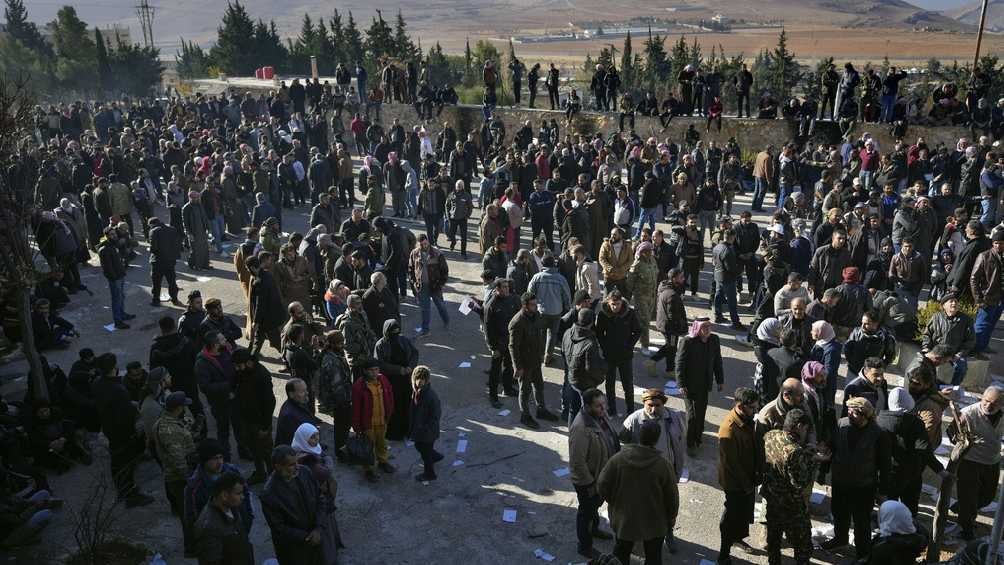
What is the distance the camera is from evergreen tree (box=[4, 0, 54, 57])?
49.0 m

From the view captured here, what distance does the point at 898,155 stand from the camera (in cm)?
1639

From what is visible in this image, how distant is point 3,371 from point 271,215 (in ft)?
18.4

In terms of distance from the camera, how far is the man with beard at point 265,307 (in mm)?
9881

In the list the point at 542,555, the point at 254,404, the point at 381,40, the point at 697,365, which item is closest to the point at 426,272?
the point at 254,404

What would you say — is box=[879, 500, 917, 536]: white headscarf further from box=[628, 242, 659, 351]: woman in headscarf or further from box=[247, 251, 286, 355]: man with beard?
box=[247, 251, 286, 355]: man with beard

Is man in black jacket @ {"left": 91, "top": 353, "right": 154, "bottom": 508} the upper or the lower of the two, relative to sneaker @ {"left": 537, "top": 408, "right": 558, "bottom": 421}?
upper

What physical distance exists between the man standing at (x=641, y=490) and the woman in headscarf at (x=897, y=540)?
1345 mm

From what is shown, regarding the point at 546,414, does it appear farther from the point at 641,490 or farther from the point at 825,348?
the point at 641,490

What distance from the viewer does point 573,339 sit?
26.2 ft

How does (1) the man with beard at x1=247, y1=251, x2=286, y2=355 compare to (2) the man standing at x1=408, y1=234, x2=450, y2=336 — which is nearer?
(1) the man with beard at x1=247, y1=251, x2=286, y2=355

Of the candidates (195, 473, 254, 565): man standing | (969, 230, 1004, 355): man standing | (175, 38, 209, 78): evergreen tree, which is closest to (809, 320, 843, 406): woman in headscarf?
(969, 230, 1004, 355): man standing

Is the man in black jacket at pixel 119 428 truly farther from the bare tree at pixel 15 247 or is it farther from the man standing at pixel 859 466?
the man standing at pixel 859 466

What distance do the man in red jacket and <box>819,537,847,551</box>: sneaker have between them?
4062mm

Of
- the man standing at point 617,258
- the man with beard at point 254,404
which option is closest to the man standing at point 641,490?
the man with beard at point 254,404
